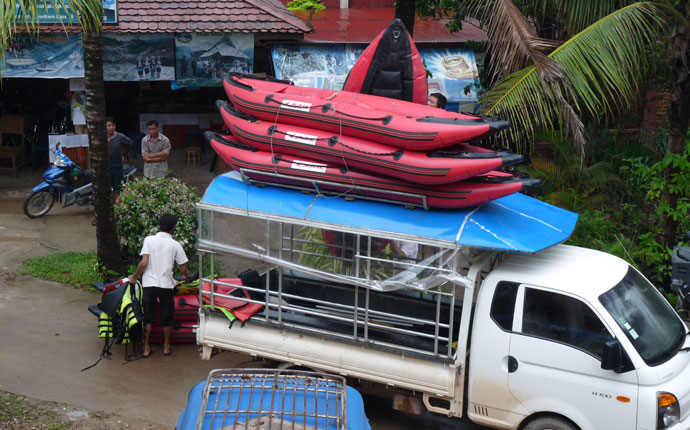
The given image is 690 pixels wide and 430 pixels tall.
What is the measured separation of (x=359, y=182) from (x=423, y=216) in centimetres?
64

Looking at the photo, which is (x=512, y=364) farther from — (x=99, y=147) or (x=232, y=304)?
(x=99, y=147)

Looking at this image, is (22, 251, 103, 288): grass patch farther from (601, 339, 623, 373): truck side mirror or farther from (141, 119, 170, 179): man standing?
(601, 339, 623, 373): truck side mirror

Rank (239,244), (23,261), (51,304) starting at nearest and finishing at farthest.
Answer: (239,244)
(51,304)
(23,261)

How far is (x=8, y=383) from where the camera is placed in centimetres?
715

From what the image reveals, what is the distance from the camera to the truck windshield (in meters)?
5.49

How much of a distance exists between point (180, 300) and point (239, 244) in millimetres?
1600

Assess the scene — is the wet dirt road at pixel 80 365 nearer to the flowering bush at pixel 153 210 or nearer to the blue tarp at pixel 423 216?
the flowering bush at pixel 153 210

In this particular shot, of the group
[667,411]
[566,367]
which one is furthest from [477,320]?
[667,411]

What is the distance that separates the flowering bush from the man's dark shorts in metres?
1.68

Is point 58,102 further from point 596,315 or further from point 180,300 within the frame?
point 596,315

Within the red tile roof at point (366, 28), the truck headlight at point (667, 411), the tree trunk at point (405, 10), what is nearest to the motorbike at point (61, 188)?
the red tile roof at point (366, 28)

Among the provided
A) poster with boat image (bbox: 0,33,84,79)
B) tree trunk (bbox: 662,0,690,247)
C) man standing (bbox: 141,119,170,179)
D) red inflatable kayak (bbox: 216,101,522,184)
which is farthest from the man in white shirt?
poster with boat image (bbox: 0,33,84,79)

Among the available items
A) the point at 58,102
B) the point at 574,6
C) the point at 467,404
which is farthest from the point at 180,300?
the point at 58,102

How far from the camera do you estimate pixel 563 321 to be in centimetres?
564
